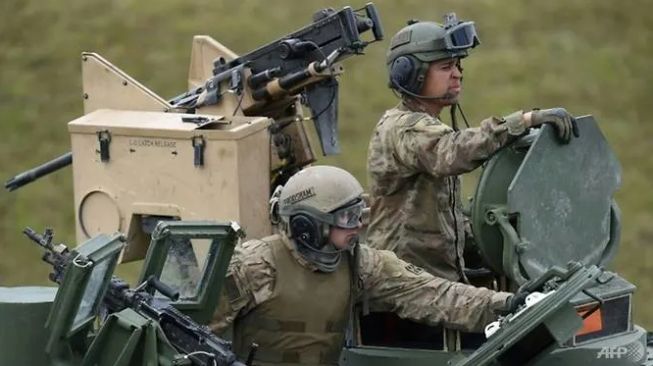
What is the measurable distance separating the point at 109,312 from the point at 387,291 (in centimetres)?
137

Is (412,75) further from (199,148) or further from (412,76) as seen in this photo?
(199,148)

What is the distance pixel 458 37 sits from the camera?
1045 centimetres

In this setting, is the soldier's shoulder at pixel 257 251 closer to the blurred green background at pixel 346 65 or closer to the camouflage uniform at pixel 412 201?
the camouflage uniform at pixel 412 201

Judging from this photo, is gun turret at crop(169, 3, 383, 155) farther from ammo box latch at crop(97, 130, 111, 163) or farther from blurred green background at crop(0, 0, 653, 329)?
blurred green background at crop(0, 0, 653, 329)

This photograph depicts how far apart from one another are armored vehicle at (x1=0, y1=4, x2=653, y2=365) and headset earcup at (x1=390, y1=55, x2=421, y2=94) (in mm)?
740

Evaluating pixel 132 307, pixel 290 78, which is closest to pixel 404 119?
pixel 290 78

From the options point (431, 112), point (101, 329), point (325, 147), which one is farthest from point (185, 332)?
point (325, 147)

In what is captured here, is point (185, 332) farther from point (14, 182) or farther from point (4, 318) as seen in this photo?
point (14, 182)

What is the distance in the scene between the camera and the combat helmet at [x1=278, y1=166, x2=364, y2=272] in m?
9.53

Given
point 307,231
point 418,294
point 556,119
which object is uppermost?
point 556,119

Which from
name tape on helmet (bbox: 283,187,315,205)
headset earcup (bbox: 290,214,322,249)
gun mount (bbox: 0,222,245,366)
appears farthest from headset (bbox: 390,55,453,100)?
gun mount (bbox: 0,222,245,366)

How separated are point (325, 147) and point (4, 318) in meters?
3.73

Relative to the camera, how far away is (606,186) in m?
10.1

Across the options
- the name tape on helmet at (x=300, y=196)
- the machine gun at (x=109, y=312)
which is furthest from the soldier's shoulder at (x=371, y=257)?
the machine gun at (x=109, y=312)
